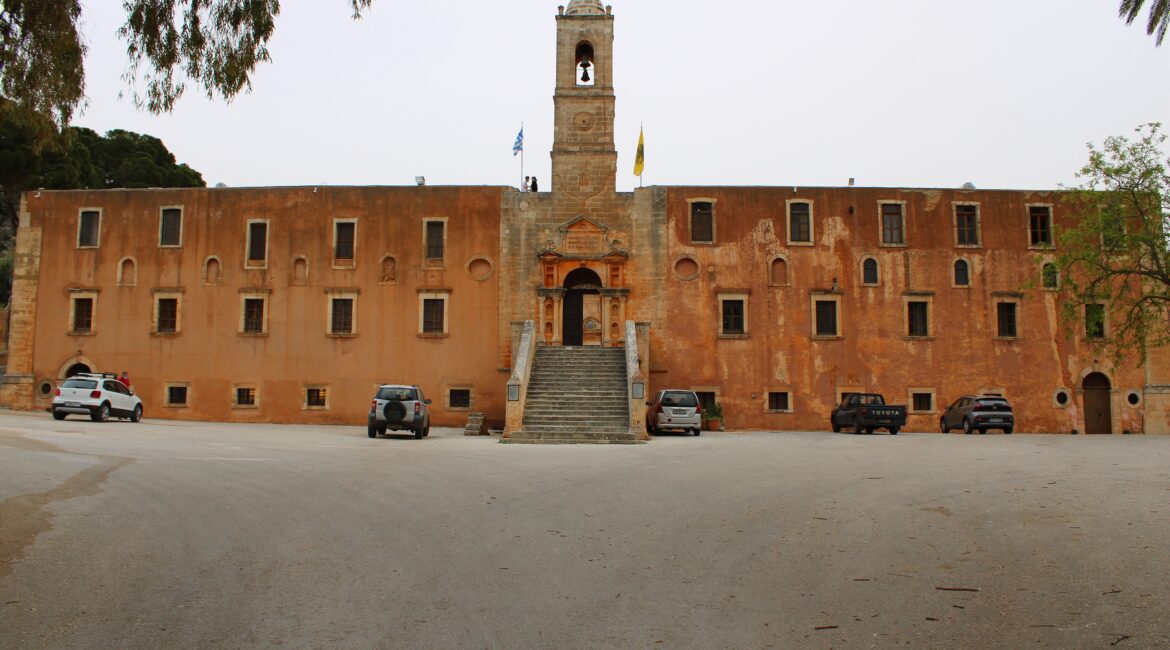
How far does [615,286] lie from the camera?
1260 inches

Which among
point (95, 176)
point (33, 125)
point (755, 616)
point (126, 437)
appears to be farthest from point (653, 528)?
point (95, 176)

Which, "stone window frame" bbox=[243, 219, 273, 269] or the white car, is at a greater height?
"stone window frame" bbox=[243, 219, 273, 269]

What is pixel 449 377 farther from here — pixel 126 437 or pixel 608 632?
pixel 608 632

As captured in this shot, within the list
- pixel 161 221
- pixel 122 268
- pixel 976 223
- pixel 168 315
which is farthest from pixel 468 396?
pixel 976 223

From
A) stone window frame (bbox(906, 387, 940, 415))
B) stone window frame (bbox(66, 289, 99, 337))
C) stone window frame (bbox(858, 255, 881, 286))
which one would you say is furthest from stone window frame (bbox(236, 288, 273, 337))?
stone window frame (bbox(906, 387, 940, 415))

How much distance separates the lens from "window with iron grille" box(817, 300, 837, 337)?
32.3 metres

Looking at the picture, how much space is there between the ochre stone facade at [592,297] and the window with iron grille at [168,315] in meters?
0.22

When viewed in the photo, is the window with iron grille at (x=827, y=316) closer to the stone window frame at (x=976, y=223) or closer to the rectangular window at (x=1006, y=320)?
the stone window frame at (x=976, y=223)

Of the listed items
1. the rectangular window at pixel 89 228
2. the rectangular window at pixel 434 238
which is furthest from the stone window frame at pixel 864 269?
the rectangular window at pixel 89 228

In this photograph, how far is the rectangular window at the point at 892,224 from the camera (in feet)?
108

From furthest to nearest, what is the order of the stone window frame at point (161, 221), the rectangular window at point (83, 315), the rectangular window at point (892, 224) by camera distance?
the stone window frame at point (161, 221) < the rectangular window at point (83, 315) < the rectangular window at point (892, 224)

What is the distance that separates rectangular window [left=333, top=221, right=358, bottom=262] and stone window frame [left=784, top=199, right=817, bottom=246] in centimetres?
1515

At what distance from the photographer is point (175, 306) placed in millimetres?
33094

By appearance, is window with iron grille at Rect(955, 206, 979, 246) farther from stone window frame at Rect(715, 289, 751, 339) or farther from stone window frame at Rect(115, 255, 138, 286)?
stone window frame at Rect(115, 255, 138, 286)
